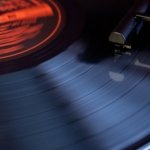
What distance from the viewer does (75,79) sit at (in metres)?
0.71

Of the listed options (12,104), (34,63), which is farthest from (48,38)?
(12,104)

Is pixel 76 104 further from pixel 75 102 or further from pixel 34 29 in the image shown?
pixel 34 29

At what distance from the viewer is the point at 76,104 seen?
0.67 meters

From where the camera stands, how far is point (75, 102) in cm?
67

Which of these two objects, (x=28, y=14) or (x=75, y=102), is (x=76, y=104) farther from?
(x=28, y=14)

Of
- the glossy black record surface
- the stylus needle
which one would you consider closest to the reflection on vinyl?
the glossy black record surface

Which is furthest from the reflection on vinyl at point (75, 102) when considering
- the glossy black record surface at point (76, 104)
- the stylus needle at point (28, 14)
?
the stylus needle at point (28, 14)

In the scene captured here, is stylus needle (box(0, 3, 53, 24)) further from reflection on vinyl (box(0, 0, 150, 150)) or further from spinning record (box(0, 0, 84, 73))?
reflection on vinyl (box(0, 0, 150, 150))

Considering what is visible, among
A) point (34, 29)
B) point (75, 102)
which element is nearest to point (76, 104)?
point (75, 102)

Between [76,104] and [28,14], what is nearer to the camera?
[76,104]

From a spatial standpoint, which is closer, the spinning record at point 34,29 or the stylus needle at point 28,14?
the spinning record at point 34,29

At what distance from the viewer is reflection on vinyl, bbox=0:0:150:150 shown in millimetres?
607

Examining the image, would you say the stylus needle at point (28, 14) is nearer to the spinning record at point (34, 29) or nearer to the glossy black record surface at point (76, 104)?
the spinning record at point (34, 29)

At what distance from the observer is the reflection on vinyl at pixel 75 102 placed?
23.9 inches
